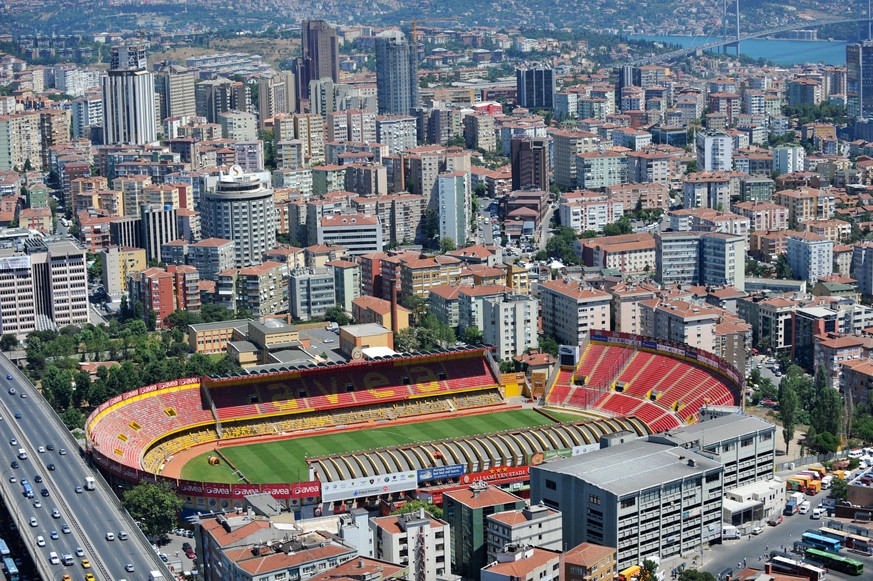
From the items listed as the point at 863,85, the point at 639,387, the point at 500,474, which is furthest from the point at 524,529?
the point at 863,85

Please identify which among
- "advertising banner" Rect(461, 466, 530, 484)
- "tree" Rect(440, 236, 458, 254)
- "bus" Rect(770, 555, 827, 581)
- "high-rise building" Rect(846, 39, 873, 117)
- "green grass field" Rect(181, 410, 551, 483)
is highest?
"high-rise building" Rect(846, 39, 873, 117)

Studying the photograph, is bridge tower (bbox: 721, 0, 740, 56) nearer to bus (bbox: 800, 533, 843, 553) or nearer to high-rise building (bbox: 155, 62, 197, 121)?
high-rise building (bbox: 155, 62, 197, 121)

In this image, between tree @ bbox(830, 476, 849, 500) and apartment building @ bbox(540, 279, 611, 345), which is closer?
tree @ bbox(830, 476, 849, 500)

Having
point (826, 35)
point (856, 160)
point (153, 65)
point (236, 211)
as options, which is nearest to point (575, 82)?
point (153, 65)

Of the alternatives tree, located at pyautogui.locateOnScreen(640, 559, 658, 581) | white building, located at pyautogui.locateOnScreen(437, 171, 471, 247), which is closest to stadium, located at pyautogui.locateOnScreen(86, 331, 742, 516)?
tree, located at pyautogui.locateOnScreen(640, 559, 658, 581)

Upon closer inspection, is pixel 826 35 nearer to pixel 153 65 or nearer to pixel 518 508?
pixel 153 65

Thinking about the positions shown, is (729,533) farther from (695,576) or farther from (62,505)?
(62,505)

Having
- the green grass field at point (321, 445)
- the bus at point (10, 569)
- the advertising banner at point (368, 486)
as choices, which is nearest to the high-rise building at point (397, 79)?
the green grass field at point (321, 445)
